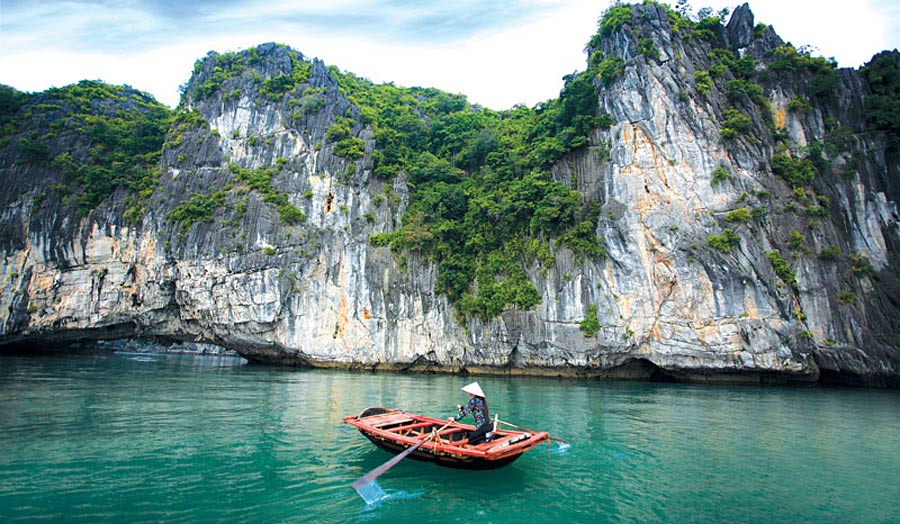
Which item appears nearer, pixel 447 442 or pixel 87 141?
pixel 447 442

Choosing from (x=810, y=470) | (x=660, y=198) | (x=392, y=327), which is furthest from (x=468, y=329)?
(x=810, y=470)

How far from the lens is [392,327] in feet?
98.6

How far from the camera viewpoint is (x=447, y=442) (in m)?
7.77

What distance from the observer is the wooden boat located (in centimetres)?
722

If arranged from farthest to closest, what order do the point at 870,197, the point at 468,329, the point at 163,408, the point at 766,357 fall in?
the point at 468,329 < the point at 870,197 < the point at 766,357 < the point at 163,408

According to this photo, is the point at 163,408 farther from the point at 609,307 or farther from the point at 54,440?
the point at 609,307

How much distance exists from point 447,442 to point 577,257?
20229 mm

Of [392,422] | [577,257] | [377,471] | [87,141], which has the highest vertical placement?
[87,141]

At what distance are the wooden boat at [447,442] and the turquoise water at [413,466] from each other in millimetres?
271

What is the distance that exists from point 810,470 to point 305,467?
28.8 ft

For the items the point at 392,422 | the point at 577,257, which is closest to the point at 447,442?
the point at 392,422

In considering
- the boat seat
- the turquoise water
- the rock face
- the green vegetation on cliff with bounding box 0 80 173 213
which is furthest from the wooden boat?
the green vegetation on cliff with bounding box 0 80 173 213

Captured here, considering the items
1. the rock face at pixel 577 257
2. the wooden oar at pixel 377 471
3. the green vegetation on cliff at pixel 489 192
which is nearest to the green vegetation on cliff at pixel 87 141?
the rock face at pixel 577 257

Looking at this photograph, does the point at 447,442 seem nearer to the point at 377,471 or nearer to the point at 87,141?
the point at 377,471
